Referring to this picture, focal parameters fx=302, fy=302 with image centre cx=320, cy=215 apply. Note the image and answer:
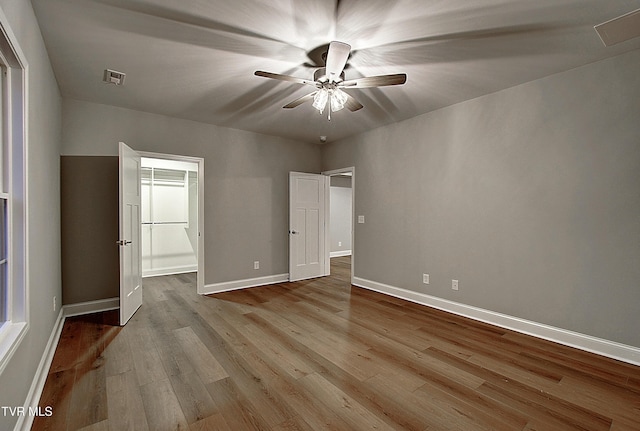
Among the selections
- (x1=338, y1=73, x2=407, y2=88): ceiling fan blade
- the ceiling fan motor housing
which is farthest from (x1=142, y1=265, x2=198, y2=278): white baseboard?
(x1=338, y1=73, x2=407, y2=88): ceiling fan blade

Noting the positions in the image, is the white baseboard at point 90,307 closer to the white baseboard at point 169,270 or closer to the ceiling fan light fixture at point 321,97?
the white baseboard at point 169,270

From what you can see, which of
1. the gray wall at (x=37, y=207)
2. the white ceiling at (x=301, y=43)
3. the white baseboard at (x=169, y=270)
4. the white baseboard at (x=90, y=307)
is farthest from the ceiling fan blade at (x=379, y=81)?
the white baseboard at (x=169, y=270)

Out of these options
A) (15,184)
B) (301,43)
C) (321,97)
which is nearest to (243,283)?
(321,97)

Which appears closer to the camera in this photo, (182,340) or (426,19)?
(426,19)

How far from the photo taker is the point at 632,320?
8.40 feet

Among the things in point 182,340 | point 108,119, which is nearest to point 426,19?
point 182,340

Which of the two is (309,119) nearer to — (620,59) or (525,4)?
(525,4)

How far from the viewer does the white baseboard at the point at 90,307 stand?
3660 mm

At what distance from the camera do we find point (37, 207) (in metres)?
2.19

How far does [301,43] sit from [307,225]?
357 cm

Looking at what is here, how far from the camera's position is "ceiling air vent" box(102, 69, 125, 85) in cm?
291

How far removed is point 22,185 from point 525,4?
3303 millimetres

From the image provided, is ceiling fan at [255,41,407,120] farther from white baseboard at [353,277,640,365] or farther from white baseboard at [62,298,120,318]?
white baseboard at [62,298,120,318]

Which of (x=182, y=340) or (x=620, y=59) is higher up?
(x=620, y=59)
